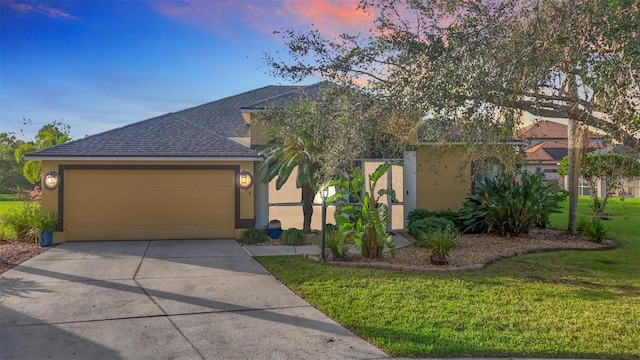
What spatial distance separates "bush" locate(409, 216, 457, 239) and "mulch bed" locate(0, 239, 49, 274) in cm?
968

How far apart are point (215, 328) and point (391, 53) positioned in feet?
15.8

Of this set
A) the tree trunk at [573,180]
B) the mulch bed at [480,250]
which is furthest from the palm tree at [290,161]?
the tree trunk at [573,180]

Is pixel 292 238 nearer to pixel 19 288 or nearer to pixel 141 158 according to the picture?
pixel 141 158

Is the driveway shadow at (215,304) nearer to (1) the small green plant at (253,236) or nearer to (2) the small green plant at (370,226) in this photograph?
(2) the small green plant at (370,226)

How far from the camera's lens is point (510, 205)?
11805mm

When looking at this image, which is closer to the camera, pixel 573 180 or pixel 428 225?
pixel 428 225

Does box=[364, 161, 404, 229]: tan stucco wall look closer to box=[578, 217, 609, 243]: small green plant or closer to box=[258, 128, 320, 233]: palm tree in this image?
box=[258, 128, 320, 233]: palm tree

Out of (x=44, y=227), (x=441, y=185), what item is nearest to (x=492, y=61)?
(x=441, y=185)

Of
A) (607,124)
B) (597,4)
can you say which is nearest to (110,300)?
(607,124)

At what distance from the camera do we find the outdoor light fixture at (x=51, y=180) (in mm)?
11688

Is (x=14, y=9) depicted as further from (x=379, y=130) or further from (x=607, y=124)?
(x=607, y=124)

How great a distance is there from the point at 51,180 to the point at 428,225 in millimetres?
10754

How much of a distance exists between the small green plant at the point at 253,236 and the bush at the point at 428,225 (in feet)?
14.2

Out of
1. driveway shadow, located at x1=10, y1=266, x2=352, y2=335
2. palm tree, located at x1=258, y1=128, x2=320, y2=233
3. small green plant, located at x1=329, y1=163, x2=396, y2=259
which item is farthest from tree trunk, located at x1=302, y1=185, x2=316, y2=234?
driveway shadow, located at x1=10, y1=266, x2=352, y2=335
